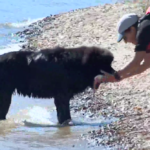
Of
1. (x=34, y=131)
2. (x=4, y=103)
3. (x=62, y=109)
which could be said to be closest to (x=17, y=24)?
(x=4, y=103)

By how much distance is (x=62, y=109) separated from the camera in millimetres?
8359

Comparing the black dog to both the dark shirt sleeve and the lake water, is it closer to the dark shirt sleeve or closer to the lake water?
the lake water

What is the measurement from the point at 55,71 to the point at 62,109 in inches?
23.3

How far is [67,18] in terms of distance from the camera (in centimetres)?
1902

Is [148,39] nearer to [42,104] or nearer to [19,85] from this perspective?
[19,85]

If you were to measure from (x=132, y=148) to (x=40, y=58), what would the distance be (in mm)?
2511

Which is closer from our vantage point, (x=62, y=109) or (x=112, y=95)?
(x=62, y=109)

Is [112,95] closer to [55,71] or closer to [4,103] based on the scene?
[55,71]

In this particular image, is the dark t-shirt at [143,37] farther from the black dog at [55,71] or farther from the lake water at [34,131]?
the black dog at [55,71]

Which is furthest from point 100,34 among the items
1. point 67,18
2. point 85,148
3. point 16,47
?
point 85,148

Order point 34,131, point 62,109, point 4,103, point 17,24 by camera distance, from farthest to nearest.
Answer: point 17,24, point 4,103, point 62,109, point 34,131

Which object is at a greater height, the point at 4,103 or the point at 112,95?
the point at 112,95

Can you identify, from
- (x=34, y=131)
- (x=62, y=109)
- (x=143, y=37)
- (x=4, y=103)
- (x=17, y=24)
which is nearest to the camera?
(x=143, y=37)

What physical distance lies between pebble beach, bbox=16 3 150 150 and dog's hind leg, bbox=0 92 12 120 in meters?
1.12
